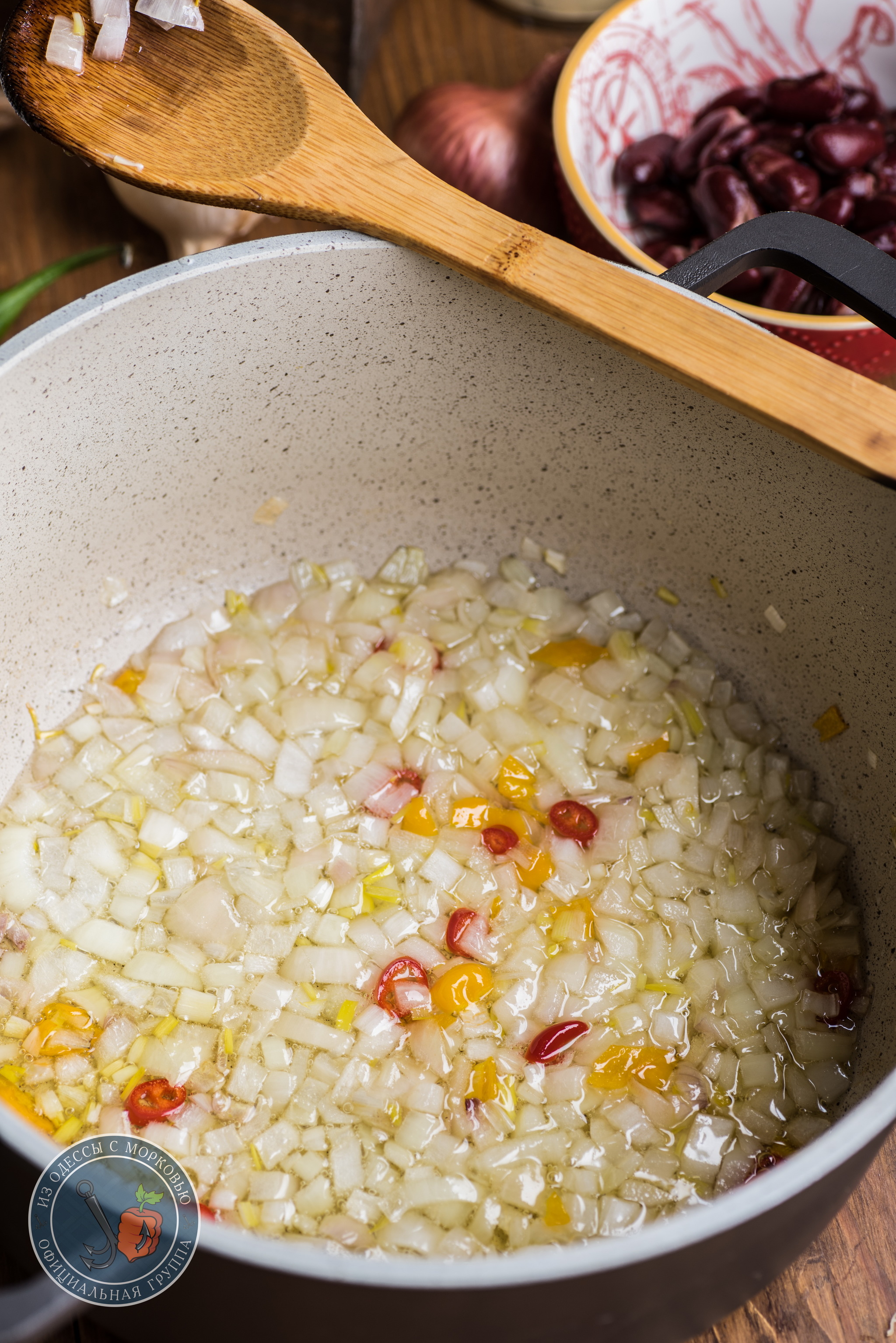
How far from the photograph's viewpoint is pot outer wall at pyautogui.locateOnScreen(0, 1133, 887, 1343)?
0.57 meters

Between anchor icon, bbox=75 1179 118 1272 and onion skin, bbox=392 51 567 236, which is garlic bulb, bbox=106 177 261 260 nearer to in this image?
onion skin, bbox=392 51 567 236

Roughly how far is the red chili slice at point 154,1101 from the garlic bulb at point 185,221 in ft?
2.82

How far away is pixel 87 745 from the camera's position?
1095mm

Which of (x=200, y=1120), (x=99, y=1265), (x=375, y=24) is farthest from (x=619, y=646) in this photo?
(x=375, y=24)

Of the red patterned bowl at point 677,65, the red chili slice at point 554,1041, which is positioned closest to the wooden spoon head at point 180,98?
the red patterned bowl at point 677,65

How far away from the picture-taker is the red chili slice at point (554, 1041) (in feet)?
3.05

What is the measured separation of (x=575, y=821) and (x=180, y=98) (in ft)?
2.41

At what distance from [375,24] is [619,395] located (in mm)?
757

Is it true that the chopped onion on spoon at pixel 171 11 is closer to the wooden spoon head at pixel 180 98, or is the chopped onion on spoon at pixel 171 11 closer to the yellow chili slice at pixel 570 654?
the wooden spoon head at pixel 180 98

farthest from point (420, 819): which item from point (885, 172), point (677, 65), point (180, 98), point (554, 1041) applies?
point (677, 65)

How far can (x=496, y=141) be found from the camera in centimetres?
137

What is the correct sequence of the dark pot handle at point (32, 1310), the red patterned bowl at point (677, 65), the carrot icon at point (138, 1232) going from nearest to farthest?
the dark pot handle at point (32, 1310), the carrot icon at point (138, 1232), the red patterned bowl at point (677, 65)

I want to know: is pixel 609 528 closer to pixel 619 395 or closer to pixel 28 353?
pixel 619 395

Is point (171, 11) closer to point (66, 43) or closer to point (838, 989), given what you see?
point (66, 43)
